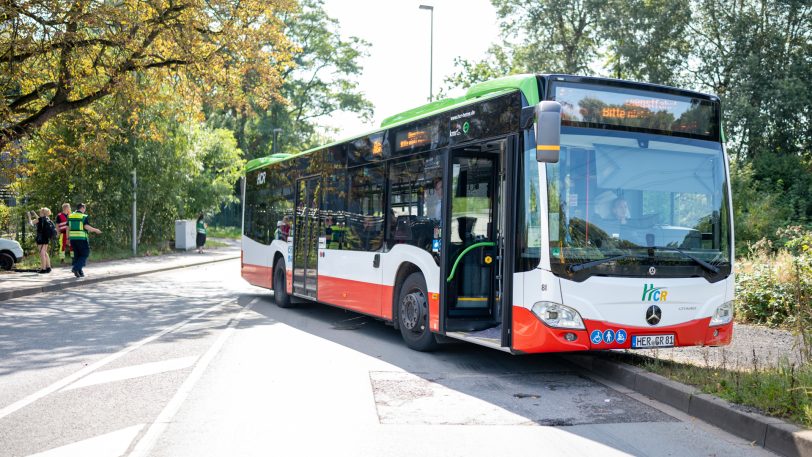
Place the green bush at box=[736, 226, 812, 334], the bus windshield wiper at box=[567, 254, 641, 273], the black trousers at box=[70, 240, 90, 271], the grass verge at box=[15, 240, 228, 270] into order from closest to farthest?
the bus windshield wiper at box=[567, 254, 641, 273], the green bush at box=[736, 226, 812, 334], the black trousers at box=[70, 240, 90, 271], the grass verge at box=[15, 240, 228, 270]

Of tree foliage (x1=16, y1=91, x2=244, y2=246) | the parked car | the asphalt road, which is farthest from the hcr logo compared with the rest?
the parked car

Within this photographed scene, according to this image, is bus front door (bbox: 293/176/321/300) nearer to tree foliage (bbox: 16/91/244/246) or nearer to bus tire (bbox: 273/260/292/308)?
bus tire (bbox: 273/260/292/308)

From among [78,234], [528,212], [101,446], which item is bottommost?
[101,446]

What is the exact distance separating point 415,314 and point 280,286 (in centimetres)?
624

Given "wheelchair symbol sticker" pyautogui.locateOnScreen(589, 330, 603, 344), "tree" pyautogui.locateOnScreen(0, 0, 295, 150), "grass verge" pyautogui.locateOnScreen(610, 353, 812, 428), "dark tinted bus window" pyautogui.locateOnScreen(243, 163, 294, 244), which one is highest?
"tree" pyautogui.locateOnScreen(0, 0, 295, 150)

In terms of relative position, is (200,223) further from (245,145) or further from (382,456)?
(382,456)

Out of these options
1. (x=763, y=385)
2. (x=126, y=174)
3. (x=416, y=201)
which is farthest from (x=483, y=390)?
(x=126, y=174)

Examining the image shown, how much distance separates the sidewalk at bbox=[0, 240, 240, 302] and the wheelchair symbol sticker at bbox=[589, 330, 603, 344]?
43.4ft

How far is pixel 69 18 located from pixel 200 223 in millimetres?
21681

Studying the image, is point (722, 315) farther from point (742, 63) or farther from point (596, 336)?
point (742, 63)

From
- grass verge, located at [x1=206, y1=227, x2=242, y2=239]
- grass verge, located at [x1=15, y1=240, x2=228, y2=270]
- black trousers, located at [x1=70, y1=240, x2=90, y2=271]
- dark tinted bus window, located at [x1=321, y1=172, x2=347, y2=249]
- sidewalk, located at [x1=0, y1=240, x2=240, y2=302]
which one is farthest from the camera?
grass verge, located at [x1=206, y1=227, x2=242, y2=239]

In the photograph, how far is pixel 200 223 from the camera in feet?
118

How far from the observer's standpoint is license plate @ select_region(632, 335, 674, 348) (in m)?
7.50

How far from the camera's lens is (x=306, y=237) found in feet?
44.8
